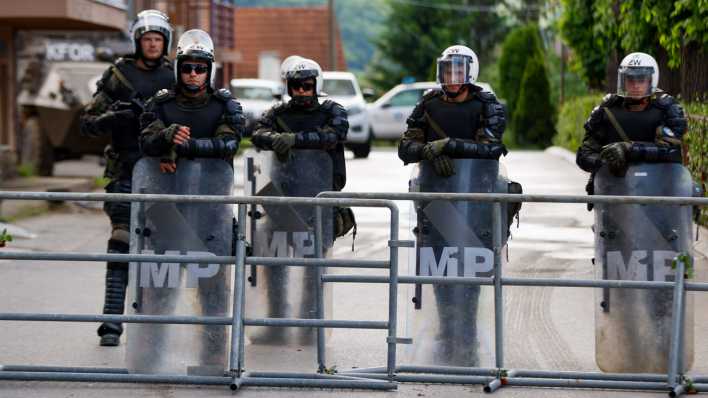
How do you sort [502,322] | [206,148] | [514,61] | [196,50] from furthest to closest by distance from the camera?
[514,61] → [196,50] → [206,148] → [502,322]

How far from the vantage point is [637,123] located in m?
8.53

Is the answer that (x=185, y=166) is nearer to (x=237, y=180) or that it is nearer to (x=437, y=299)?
(x=437, y=299)

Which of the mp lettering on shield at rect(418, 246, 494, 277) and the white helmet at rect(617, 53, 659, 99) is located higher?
the white helmet at rect(617, 53, 659, 99)

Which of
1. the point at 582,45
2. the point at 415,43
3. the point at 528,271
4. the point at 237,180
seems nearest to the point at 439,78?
the point at 528,271

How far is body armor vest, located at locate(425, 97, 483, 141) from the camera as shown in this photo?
28.1 feet

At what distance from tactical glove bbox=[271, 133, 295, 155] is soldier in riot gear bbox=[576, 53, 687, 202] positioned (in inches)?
66.7

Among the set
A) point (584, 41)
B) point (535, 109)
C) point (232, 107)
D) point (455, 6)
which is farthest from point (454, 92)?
point (455, 6)

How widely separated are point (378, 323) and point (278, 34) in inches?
2913

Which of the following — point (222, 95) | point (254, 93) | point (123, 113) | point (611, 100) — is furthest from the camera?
point (254, 93)

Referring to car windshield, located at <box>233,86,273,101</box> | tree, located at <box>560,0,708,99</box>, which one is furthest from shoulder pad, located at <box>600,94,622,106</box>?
car windshield, located at <box>233,86,273,101</box>

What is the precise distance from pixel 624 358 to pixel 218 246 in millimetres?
2226

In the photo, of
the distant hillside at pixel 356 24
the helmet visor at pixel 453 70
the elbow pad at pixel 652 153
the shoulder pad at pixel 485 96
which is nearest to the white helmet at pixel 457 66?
the helmet visor at pixel 453 70

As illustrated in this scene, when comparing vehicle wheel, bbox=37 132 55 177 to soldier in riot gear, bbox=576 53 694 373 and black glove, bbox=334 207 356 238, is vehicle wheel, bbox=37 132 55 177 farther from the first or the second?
soldier in riot gear, bbox=576 53 694 373

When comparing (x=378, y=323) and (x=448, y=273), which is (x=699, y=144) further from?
(x=378, y=323)
